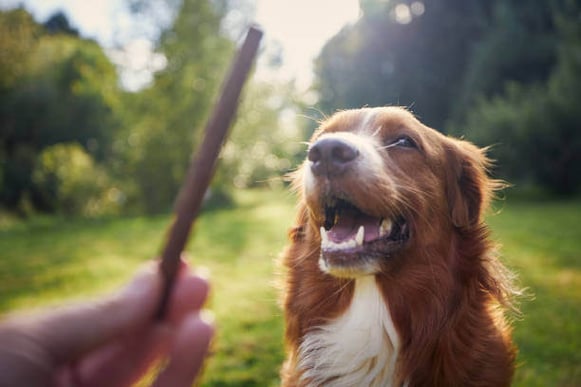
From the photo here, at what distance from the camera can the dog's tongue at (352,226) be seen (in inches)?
114

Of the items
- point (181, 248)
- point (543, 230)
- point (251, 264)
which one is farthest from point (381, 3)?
point (181, 248)

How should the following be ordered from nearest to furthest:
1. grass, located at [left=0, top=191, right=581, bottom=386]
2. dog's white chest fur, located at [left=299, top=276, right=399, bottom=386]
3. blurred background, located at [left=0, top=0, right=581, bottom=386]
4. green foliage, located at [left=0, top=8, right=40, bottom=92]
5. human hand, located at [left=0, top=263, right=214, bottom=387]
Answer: human hand, located at [left=0, top=263, right=214, bottom=387]
dog's white chest fur, located at [left=299, top=276, right=399, bottom=386]
grass, located at [left=0, top=191, right=581, bottom=386]
blurred background, located at [left=0, top=0, right=581, bottom=386]
green foliage, located at [left=0, top=8, right=40, bottom=92]

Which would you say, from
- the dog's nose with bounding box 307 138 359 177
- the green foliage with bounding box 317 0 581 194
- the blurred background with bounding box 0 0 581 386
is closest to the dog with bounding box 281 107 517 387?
the dog's nose with bounding box 307 138 359 177

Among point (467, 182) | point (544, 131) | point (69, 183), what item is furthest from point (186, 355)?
point (544, 131)

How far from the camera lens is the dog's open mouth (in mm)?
2785

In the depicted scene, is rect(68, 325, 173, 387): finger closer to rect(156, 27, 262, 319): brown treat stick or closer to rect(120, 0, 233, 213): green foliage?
rect(156, 27, 262, 319): brown treat stick

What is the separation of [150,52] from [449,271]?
69.9 feet

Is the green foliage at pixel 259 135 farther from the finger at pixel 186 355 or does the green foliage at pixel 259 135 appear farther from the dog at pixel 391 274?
the finger at pixel 186 355

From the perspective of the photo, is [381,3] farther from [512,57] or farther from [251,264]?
[251,264]

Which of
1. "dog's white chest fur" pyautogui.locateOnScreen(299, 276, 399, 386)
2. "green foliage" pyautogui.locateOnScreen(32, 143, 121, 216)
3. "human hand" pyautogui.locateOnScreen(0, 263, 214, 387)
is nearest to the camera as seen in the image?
"human hand" pyautogui.locateOnScreen(0, 263, 214, 387)

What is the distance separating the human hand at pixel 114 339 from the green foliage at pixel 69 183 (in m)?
21.0

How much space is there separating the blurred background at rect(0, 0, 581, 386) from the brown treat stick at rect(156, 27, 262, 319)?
31.9 ft

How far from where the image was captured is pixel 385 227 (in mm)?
2920

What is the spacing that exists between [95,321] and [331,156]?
179 cm
